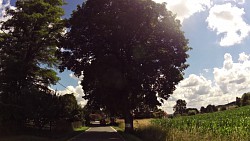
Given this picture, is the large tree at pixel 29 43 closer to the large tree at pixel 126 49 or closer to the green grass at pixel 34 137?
the large tree at pixel 126 49

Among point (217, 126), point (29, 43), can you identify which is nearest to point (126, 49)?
point (29, 43)

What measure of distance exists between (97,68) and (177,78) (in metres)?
9.24

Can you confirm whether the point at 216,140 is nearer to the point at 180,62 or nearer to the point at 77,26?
the point at 180,62

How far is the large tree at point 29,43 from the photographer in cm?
4394

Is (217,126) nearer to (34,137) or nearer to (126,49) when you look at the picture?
(34,137)

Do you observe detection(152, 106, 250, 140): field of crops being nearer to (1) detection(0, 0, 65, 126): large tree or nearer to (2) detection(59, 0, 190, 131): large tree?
(2) detection(59, 0, 190, 131): large tree

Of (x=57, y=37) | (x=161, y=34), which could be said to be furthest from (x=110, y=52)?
(x=57, y=37)

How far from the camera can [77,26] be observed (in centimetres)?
4184

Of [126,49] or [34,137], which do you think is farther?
[126,49]

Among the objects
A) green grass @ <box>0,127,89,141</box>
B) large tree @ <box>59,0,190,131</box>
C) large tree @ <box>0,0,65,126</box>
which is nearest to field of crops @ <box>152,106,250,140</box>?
large tree @ <box>59,0,190,131</box>

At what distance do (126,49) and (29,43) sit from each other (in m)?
13.4

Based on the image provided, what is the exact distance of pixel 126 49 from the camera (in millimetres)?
41656

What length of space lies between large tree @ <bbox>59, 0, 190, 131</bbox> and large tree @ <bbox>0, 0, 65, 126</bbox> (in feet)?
16.8

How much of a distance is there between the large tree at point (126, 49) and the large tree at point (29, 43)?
16.8 feet
